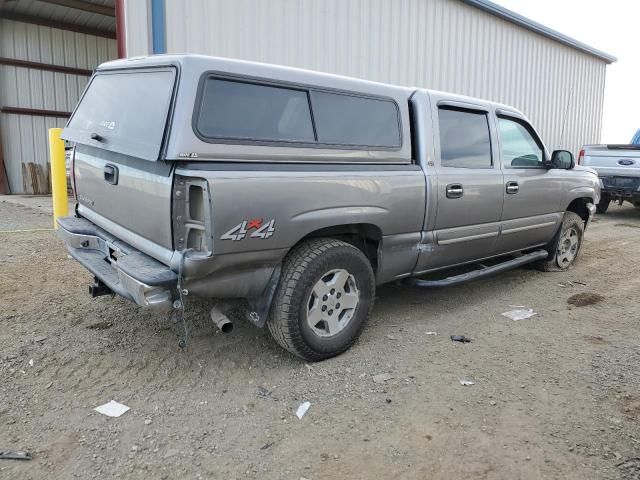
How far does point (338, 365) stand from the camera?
3607mm

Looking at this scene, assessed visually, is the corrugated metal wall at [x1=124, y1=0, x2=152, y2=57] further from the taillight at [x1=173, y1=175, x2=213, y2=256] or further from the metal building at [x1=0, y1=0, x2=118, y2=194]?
the metal building at [x1=0, y1=0, x2=118, y2=194]

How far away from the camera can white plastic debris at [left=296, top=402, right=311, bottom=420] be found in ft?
9.86

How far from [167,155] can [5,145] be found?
1422 centimetres

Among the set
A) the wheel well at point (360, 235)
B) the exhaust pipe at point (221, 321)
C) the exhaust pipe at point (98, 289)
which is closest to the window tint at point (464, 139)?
the wheel well at point (360, 235)

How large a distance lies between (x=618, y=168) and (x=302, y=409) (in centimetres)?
989

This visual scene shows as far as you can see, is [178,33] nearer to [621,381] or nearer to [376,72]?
[376,72]

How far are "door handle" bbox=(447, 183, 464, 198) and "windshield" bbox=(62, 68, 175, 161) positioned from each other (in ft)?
7.55

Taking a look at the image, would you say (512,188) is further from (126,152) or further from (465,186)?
(126,152)

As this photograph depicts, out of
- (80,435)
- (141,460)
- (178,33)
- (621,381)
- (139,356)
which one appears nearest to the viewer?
(141,460)

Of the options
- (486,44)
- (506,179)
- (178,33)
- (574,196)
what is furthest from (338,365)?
(486,44)

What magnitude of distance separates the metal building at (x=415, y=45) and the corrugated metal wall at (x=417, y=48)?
0.02m

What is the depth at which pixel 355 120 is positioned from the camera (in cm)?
375

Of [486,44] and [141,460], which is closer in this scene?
[141,460]

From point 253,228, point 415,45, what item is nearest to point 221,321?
point 253,228
